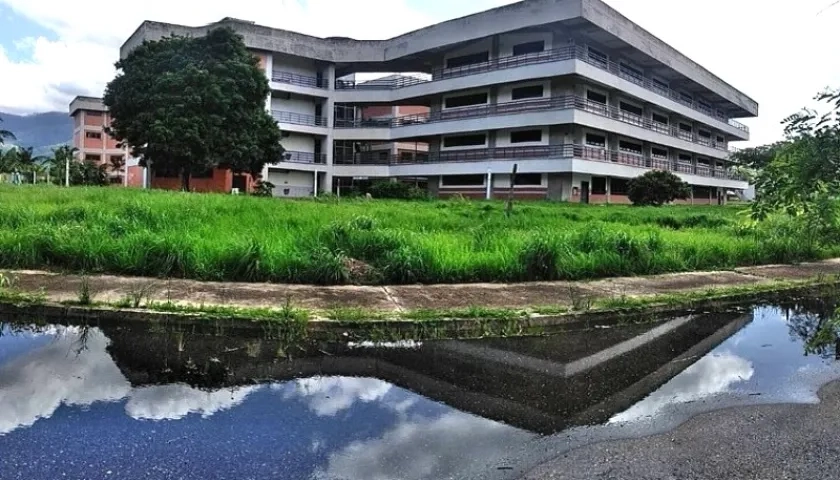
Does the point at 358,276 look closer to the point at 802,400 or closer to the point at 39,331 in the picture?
the point at 39,331

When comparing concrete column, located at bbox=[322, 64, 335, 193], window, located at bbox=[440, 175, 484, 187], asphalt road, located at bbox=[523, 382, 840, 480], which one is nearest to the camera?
asphalt road, located at bbox=[523, 382, 840, 480]

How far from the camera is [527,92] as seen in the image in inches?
1548

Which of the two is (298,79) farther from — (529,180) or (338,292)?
(338,292)

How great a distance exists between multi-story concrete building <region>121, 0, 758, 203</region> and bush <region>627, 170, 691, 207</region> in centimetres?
421

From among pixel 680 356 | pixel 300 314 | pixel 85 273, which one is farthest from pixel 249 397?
pixel 85 273

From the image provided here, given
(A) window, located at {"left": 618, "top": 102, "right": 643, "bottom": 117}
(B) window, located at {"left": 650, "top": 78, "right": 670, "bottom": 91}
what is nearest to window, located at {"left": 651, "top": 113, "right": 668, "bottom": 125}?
(B) window, located at {"left": 650, "top": 78, "right": 670, "bottom": 91}

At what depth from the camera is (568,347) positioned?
5656 millimetres

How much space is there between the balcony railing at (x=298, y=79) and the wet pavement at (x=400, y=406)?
141ft

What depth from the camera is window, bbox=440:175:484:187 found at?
41500 mm

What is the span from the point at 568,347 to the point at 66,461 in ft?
13.5

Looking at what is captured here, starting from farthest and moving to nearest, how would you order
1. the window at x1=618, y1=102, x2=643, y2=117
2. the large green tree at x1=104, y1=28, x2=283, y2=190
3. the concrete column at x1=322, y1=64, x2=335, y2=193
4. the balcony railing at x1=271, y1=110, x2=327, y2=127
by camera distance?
1. the concrete column at x1=322, y1=64, x2=335, y2=193
2. the balcony railing at x1=271, y1=110, x2=327, y2=127
3. the window at x1=618, y1=102, x2=643, y2=117
4. the large green tree at x1=104, y1=28, x2=283, y2=190

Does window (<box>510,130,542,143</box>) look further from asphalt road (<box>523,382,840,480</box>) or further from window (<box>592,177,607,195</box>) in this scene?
asphalt road (<box>523,382,840,480</box>)

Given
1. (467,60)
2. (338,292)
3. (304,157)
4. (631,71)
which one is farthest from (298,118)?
(338,292)

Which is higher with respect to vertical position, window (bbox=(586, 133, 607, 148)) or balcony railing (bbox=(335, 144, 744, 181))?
window (bbox=(586, 133, 607, 148))
